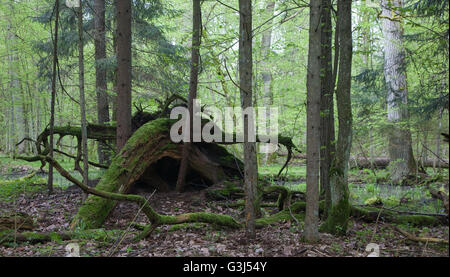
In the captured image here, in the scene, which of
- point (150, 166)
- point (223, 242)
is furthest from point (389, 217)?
point (150, 166)

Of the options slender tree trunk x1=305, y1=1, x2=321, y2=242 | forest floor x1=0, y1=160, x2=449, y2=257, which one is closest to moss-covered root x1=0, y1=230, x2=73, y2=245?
forest floor x1=0, y1=160, x2=449, y2=257

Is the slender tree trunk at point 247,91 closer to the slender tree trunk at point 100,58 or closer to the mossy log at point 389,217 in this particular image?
the mossy log at point 389,217

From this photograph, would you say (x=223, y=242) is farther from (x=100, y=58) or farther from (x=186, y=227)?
(x=100, y=58)

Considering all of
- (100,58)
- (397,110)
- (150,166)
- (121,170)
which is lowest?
(150,166)

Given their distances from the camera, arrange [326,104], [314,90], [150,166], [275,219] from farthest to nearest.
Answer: [150,166] < [326,104] < [275,219] < [314,90]

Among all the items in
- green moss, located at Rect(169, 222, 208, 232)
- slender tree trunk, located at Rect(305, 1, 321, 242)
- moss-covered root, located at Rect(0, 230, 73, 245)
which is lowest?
green moss, located at Rect(169, 222, 208, 232)

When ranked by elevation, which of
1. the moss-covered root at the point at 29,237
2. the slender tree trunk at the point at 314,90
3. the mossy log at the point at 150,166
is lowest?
the moss-covered root at the point at 29,237

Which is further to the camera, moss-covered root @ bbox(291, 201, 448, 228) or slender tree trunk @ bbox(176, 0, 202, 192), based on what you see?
slender tree trunk @ bbox(176, 0, 202, 192)

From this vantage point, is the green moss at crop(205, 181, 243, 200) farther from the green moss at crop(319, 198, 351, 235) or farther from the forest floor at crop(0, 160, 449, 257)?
the green moss at crop(319, 198, 351, 235)

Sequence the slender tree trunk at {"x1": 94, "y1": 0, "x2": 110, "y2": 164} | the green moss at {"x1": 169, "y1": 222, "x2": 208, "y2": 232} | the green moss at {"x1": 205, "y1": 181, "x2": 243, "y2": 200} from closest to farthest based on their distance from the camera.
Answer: the green moss at {"x1": 169, "y1": 222, "x2": 208, "y2": 232}
the green moss at {"x1": 205, "y1": 181, "x2": 243, "y2": 200}
the slender tree trunk at {"x1": 94, "y1": 0, "x2": 110, "y2": 164}

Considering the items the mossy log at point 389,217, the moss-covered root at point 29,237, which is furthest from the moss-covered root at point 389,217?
the moss-covered root at point 29,237

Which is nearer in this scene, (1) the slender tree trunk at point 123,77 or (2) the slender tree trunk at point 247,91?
(2) the slender tree trunk at point 247,91

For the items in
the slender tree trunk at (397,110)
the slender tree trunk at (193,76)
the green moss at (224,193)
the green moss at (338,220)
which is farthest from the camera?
the slender tree trunk at (397,110)
